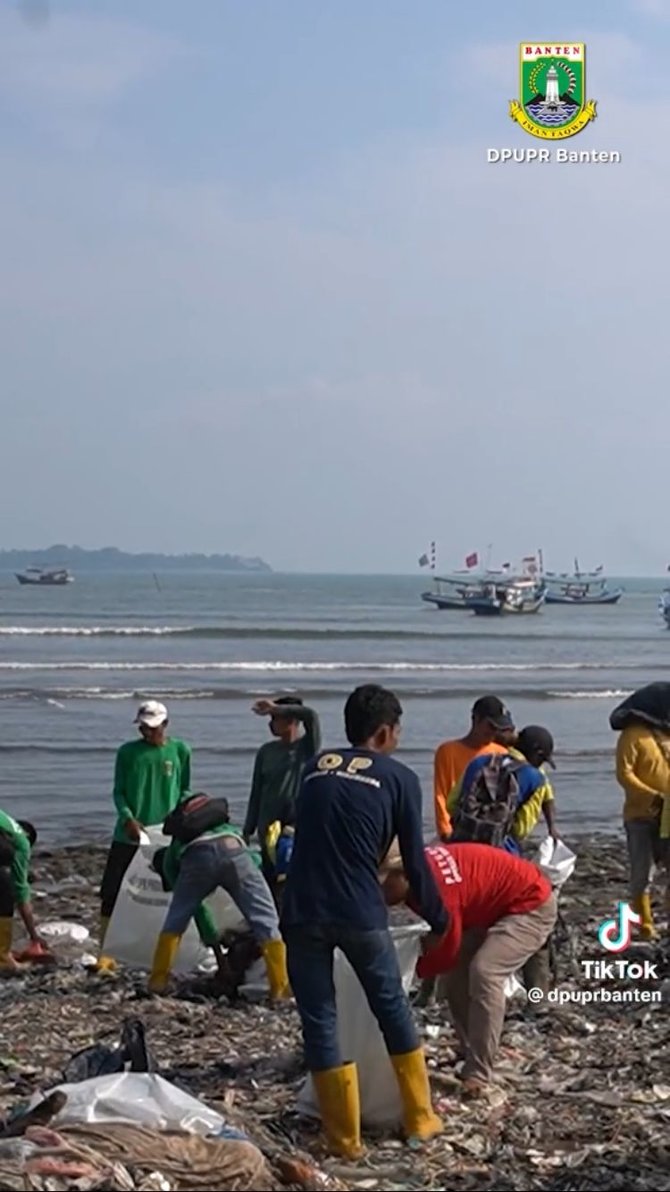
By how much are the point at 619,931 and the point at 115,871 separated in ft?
10.9

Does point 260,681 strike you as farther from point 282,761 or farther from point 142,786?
point 282,761

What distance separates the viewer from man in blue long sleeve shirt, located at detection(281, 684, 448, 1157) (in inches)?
233

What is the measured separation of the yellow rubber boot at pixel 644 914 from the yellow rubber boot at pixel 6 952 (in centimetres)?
389

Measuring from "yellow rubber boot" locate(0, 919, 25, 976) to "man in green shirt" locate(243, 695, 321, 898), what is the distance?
63.8 inches

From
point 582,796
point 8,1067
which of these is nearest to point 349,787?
point 8,1067

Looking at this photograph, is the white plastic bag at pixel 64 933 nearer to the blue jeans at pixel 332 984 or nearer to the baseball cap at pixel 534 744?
the baseball cap at pixel 534 744

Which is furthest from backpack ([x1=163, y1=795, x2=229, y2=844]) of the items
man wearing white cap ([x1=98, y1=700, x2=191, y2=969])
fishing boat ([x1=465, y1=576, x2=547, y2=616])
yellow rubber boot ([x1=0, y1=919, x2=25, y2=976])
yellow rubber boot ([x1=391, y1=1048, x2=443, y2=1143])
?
fishing boat ([x1=465, y1=576, x2=547, y2=616])

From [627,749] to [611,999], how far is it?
197cm

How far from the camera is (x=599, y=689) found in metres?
36.7

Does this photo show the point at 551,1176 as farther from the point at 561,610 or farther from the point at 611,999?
the point at 561,610

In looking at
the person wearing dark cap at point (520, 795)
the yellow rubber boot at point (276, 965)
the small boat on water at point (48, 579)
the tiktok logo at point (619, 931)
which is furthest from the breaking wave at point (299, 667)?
the small boat on water at point (48, 579)

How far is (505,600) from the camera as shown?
76.6 metres

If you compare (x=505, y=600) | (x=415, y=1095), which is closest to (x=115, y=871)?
(x=415, y=1095)

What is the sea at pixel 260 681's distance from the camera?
66.5 feet
